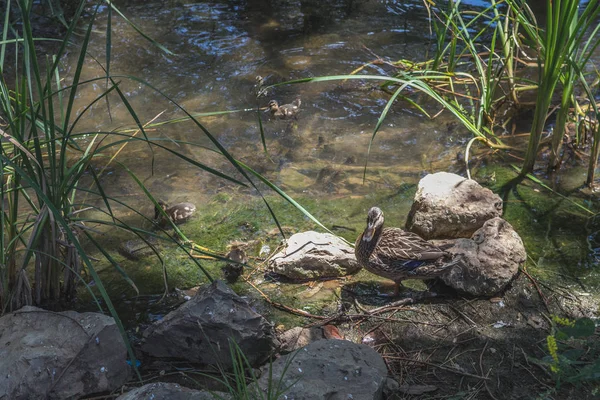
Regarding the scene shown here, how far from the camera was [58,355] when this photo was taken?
3484mm

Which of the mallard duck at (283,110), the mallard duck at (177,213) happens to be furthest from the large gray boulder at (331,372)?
the mallard duck at (283,110)

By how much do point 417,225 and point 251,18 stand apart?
613 centimetres

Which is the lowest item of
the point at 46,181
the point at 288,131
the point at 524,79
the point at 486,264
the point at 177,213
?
A: the point at 288,131

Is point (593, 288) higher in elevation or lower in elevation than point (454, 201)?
lower

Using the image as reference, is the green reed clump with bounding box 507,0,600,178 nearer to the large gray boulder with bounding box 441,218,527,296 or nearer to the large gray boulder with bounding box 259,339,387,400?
the large gray boulder with bounding box 441,218,527,296

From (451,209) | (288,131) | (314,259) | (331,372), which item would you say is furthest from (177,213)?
(331,372)

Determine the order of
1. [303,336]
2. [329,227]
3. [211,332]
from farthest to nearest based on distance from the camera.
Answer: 1. [329,227]
2. [303,336]
3. [211,332]

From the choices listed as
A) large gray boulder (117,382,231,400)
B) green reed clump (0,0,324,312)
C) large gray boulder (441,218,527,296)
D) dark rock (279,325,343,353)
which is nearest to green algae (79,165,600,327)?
dark rock (279,325,343,353)

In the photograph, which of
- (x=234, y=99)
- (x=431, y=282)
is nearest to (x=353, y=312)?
(x=431, y=282)

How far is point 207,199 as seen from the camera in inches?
224

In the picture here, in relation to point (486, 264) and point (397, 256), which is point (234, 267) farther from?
point (486, 264)

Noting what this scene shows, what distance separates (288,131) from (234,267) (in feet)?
8.96

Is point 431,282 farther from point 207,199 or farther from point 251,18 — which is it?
point 251,18

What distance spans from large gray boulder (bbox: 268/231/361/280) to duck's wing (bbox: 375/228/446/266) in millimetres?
354
